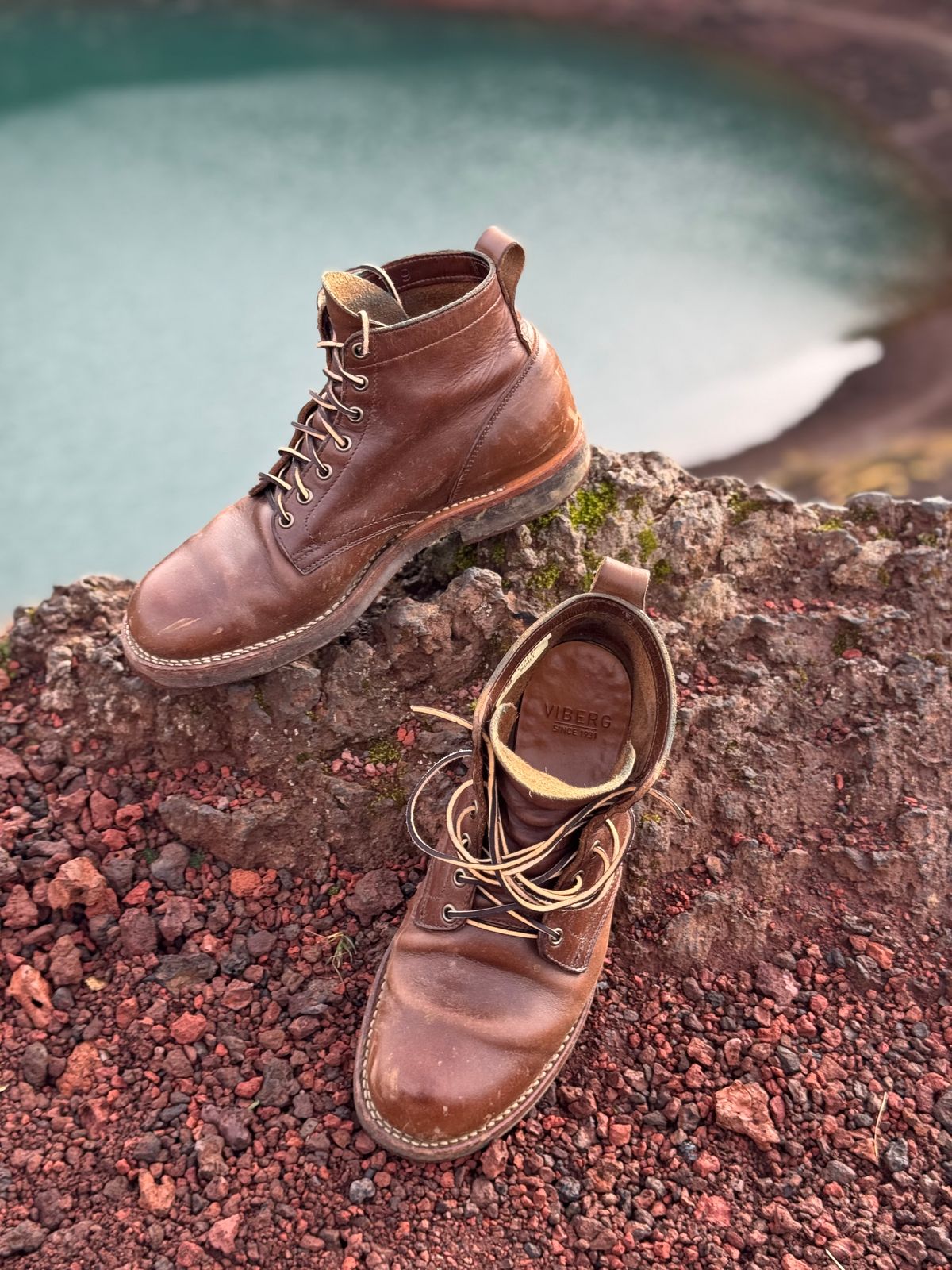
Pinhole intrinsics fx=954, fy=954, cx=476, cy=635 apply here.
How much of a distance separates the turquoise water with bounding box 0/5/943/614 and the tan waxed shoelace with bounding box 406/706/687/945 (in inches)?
63.1

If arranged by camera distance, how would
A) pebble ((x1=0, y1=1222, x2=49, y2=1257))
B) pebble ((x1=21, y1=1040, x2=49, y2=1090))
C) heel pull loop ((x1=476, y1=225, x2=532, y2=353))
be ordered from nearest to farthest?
1. pebble ((x1=0, y1=1222, x2=49, y2=1257))
2. pebble ((x1=21, y1=1040, x2=49, y2=1090))
3. heel pull loop ((x1=476, y1=225, x2=532, y2=353))

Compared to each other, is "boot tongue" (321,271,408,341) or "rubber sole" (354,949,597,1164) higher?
"boot tongue" (321,271,408,341)

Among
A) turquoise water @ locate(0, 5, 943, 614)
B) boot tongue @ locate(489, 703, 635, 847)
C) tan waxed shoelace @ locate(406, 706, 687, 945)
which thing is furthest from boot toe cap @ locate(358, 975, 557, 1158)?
turquoise water @ locate(0, 5, 943, 614)

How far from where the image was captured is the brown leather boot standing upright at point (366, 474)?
1404mm

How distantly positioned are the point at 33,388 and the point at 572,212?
186 cm

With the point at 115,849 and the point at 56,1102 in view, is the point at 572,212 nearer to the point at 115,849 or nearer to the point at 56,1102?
the point at 115,849

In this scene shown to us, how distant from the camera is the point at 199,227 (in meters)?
3.26

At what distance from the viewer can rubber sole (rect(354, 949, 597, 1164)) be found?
1192 millimetres

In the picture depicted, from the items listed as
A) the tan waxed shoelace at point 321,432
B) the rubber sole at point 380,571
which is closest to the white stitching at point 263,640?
the rubber sole at point 380,571

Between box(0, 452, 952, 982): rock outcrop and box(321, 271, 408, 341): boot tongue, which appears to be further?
box(0, 452, 952, 982): rock outcrop

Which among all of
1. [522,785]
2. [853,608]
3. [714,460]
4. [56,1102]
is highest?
[522,785]

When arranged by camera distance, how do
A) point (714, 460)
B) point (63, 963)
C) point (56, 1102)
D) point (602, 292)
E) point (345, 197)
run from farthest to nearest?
point (345, 197) < point (602, 292) < point (714, 460) < point (63, 963) < point (56, 1102)

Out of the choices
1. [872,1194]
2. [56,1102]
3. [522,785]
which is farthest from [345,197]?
[872,1194]

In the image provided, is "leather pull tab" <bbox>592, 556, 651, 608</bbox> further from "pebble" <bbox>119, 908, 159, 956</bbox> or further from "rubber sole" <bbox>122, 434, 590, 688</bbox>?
"pebble" <bbox>119, 908, 159, 956</bbox>
